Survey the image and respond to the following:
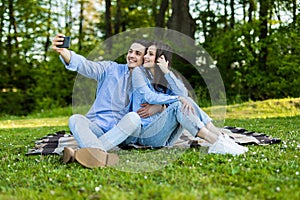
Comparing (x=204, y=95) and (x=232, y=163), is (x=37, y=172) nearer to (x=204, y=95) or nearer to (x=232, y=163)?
(x=232, y=163)

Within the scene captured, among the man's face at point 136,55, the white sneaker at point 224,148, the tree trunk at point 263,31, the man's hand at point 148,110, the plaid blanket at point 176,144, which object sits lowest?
the plaid blanket at point 176,144

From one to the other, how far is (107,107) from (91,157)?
80 cm

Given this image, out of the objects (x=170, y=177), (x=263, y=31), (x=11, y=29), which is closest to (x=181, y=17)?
(x=263, y=31)

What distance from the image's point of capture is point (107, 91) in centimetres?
408

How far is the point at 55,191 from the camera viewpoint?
2.62 m

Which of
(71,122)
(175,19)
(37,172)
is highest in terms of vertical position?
(175,19)

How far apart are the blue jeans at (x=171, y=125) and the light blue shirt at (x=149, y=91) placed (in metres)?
0.08

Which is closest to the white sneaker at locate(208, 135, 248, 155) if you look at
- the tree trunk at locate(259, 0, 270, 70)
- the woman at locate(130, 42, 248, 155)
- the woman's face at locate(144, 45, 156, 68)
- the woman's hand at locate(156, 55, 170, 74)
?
the woman at locate(130, 42, 248, 155)

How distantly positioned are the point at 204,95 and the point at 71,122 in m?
6.05

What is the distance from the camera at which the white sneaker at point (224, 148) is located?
12.2ft

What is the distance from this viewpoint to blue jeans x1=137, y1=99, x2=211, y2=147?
12.2 ft

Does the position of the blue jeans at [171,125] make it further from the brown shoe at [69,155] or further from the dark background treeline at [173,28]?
the dark background treeline at [173,28]

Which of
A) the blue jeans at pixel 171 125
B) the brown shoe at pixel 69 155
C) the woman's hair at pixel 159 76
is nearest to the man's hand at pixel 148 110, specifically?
the blue jeans at pixel 171 125

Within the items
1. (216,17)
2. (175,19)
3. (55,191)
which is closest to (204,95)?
(175,19)
